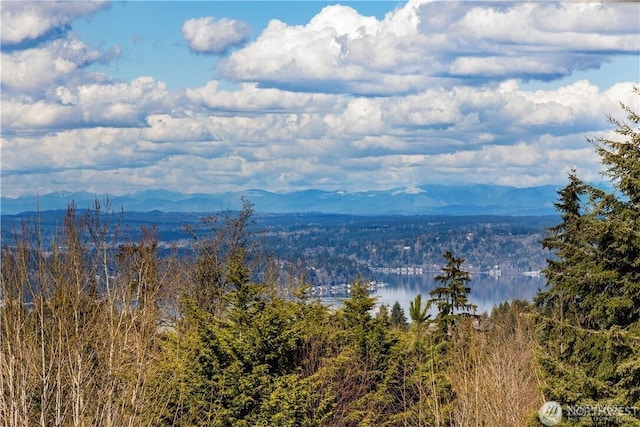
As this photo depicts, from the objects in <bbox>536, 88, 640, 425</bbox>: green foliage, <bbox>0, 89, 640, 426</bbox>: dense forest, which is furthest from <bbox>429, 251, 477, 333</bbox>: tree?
<bbox>536, 88, 640, 425</bbox>: green foliage

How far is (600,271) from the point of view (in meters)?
13.2

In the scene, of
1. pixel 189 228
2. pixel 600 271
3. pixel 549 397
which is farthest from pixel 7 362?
pixel 189 228

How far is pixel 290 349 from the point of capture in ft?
62.3

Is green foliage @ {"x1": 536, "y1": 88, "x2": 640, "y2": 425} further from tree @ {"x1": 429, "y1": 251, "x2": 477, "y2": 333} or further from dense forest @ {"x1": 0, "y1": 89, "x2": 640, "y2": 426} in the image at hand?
tree @ {"x1": 429, "y1": 251, "x2": 477, "y2": 333}

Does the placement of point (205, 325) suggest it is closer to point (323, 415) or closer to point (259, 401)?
point (259, 401)

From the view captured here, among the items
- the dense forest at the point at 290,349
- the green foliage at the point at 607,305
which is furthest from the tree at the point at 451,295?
the green foliage at the point at 607,305

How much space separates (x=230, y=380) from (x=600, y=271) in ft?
27.2

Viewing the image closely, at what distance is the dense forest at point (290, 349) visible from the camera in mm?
11742

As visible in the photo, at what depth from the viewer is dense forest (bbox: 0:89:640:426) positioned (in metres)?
11.7
